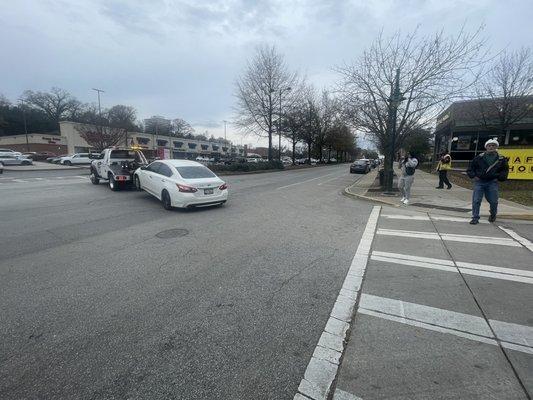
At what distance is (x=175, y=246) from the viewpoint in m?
5.66

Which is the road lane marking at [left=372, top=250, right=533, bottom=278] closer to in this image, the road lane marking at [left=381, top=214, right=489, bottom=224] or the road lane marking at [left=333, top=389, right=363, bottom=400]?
the road lane marking at [left=333, top=389, right=363, bottom=400]

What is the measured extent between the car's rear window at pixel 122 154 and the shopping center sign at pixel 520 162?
681 inches

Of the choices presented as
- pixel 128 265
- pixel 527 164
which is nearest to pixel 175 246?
pixel 128 265

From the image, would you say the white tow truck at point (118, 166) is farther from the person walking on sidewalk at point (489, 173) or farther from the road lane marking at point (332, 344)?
the person walking on sidewalk at point (489, 173)

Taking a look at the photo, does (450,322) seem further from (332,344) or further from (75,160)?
(75,160)

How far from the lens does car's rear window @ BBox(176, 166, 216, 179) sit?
9397mm

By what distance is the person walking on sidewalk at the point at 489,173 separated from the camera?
22.9 feet

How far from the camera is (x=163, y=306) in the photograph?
3.44m

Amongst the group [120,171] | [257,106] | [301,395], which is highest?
[257,106]

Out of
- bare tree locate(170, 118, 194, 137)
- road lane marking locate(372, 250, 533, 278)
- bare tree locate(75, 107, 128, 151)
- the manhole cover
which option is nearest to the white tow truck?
the manhole cover

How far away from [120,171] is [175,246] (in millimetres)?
8840

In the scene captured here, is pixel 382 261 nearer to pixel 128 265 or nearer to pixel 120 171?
pixel 128 265

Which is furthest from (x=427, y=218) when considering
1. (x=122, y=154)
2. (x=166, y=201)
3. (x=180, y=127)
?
(x=180, y=127)

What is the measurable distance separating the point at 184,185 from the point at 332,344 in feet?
23.1
